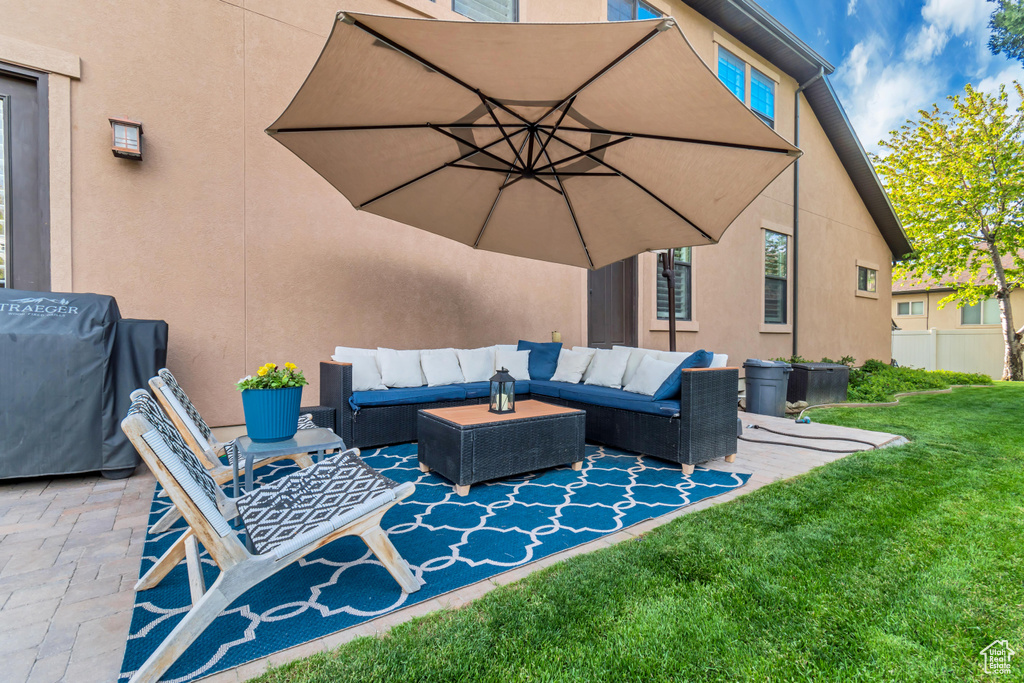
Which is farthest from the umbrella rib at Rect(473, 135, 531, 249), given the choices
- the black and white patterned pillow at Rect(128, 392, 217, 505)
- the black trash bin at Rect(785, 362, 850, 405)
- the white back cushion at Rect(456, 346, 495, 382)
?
the black trash bin at Rect(785, 362, 850, 405)

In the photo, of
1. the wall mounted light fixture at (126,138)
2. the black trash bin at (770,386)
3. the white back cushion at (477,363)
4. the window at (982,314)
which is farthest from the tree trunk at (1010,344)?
the wall mounted light fixture at (126,138)

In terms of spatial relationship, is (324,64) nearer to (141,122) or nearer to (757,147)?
(757,147)

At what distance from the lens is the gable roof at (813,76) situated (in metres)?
7.59

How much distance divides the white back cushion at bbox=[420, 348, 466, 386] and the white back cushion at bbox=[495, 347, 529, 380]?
546 mm

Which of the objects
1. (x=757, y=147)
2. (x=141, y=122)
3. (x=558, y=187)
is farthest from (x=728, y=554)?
(x=141, y=122)

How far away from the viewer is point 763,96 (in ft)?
28.4

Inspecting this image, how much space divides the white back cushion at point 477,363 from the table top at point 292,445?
2.38 m

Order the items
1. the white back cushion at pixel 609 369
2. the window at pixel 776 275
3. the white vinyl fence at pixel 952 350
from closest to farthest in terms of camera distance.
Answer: the white back cushion at pixel 609 369 → the window at pixel 776 275 → the white vinyl fence at pixel 952 350

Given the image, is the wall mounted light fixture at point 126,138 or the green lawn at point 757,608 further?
the wall mounted light fixture at point 126,138

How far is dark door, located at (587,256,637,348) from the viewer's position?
7.12 metres

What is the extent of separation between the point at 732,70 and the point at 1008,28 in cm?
943

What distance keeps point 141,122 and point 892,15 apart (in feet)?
91.4

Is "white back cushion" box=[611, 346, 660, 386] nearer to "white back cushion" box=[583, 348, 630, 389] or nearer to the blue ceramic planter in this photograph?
"white back cushion" box=[583, 348, 630, 389]

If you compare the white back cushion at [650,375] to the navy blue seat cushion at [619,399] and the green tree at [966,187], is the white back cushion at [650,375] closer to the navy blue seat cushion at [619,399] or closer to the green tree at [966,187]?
the navy blue seat cushion at [619,399]
